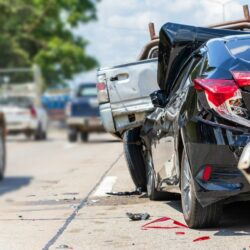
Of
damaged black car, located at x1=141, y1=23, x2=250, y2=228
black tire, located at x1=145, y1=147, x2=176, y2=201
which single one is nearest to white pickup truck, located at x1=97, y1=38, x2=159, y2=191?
black tire, located at x1=145, y1=147, x2=176, y2=201

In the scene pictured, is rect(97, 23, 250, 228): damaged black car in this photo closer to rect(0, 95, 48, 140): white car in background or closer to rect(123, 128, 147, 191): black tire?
rect(123, 128, 147, 191): black tire

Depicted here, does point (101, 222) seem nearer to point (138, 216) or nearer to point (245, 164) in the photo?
point (138, 216)

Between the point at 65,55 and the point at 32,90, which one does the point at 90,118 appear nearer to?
the point at 32,90

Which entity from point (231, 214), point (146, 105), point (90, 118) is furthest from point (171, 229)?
point (90, 118)

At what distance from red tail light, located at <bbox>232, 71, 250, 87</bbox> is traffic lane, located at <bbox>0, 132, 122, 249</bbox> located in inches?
78.6

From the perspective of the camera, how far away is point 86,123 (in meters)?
28.4

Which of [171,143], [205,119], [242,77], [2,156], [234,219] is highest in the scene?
[242,77]

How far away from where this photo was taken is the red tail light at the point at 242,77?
723cm

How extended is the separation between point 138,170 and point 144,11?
2412 mm

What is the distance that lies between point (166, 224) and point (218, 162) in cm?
119

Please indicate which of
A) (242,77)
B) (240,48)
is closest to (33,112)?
(240,48)

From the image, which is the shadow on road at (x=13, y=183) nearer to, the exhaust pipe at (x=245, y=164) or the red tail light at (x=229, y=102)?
the red tail light at (x=229, y=102)

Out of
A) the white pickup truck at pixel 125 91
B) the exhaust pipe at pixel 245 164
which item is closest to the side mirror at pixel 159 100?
the white pickup truck at pixel 125 91

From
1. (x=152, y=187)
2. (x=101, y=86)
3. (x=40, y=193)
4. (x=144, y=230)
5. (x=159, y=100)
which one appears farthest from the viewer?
(x=40, y=193)
